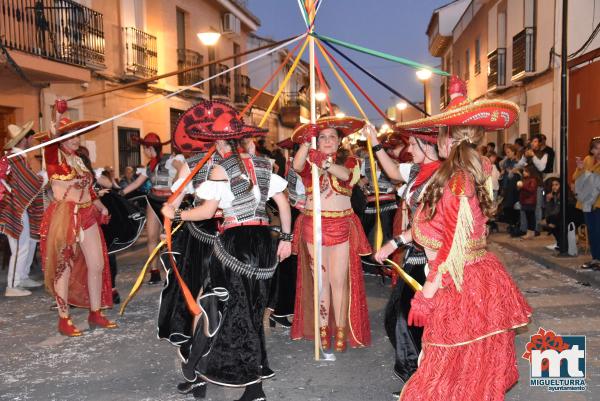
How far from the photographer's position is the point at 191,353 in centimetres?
414

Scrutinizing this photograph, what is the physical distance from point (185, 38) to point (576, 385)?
1963 centimetres

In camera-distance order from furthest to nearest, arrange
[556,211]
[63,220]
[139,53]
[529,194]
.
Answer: [139,53] < [529,194] < [556,211] < [63,220]

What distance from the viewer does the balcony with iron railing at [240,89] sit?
27578 mm

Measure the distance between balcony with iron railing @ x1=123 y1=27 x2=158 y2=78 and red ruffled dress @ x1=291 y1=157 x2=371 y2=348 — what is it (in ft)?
41.0

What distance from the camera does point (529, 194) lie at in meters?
11.2

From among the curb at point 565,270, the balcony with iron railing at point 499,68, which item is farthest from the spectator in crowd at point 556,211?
the balcony with iron railing at point 499,68

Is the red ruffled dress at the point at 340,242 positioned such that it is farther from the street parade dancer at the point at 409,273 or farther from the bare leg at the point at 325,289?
the street parade dancer at the point at 409,273

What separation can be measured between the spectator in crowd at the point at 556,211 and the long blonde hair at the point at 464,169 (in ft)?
22.6

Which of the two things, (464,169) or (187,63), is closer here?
(464,169)

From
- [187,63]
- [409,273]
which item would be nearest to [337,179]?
[409,273]

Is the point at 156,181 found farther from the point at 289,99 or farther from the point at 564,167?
the point at 289,99

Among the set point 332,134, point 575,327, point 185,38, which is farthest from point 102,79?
point 575,327

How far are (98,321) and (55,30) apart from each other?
383 inches

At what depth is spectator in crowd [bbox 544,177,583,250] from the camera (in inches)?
368
